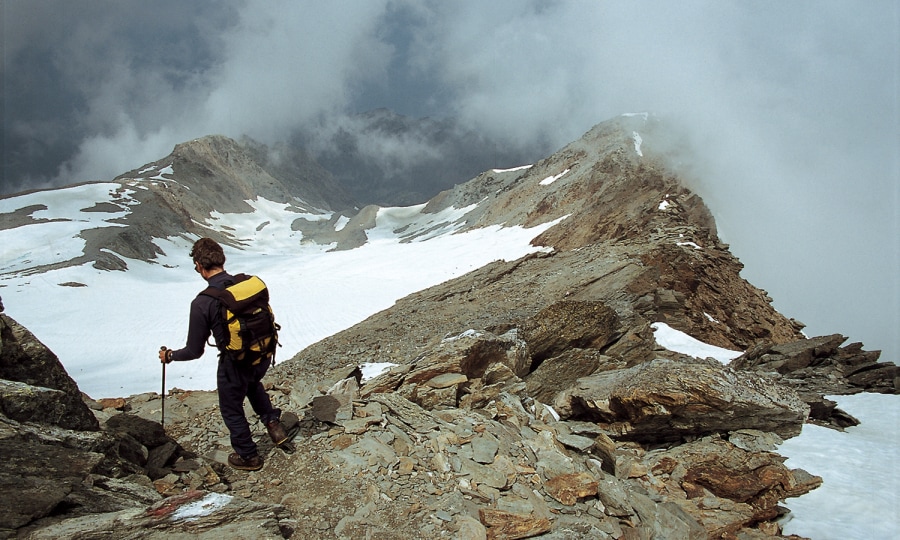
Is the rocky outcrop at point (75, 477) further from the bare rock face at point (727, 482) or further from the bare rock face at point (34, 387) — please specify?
the bare rock face at point (727, 482)

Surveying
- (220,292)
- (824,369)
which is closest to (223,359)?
(220,292)

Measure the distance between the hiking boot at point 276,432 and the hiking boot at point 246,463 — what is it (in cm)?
28

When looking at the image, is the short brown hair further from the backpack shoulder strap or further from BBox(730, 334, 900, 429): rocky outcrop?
BBox(730, 334, 900, 429): rocky outcrop

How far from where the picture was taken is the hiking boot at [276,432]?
5048 mm

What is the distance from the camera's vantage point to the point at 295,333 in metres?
25.4

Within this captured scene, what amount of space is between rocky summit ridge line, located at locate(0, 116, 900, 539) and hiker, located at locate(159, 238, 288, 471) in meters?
0.31

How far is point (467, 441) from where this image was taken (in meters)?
5.82

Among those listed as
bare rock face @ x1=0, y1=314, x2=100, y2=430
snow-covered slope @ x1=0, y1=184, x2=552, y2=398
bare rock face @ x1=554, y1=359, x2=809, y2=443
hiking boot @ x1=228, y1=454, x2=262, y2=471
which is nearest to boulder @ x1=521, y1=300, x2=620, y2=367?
bare rock face @ x1=554, y1=359, x2=809, y2=443

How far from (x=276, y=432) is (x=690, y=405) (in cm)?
677

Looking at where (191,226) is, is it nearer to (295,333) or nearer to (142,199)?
(142,199)

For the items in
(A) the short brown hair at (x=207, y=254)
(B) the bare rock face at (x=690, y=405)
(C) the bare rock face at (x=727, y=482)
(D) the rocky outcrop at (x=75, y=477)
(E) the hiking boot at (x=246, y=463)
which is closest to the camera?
(D) the rocky outcrop at (x=75, y=477)

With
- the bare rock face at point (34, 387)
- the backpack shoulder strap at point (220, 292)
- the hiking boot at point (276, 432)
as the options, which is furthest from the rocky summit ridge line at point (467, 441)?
the backpack shoulder strap at point (220, 292)

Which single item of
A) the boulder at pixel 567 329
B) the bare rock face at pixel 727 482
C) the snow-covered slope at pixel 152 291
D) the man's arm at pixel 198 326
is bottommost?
the bare rock face at pixel 727 482

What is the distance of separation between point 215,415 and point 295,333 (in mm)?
19861
